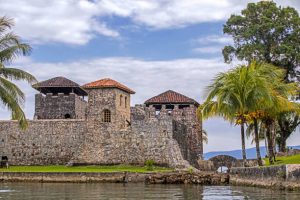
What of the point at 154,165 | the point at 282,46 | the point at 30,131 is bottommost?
the point at 154,165

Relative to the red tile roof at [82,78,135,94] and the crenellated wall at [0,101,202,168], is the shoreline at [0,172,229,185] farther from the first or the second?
the red tile roof at [82,78,135,94]

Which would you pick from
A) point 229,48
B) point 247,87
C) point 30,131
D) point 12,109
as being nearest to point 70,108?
point 30,131

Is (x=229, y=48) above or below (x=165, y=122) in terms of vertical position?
above

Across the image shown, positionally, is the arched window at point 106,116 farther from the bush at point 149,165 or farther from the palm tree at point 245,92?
the palm tree at point 245,92

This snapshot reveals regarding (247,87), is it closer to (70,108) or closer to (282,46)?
(282,46)

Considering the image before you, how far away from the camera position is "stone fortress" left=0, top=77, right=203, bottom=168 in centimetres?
4619

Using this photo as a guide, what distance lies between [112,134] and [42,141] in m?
6.99

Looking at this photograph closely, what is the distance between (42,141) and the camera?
49.6 meters

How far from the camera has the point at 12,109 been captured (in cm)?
2481

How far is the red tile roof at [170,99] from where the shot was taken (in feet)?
176

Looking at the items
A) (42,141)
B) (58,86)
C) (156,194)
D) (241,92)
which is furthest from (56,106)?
(156,194)

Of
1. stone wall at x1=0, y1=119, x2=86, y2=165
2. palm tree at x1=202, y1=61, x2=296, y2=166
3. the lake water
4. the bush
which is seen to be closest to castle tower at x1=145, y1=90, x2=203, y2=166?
the bush

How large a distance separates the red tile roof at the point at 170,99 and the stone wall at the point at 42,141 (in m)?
8.19

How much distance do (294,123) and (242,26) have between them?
31.5 feet
